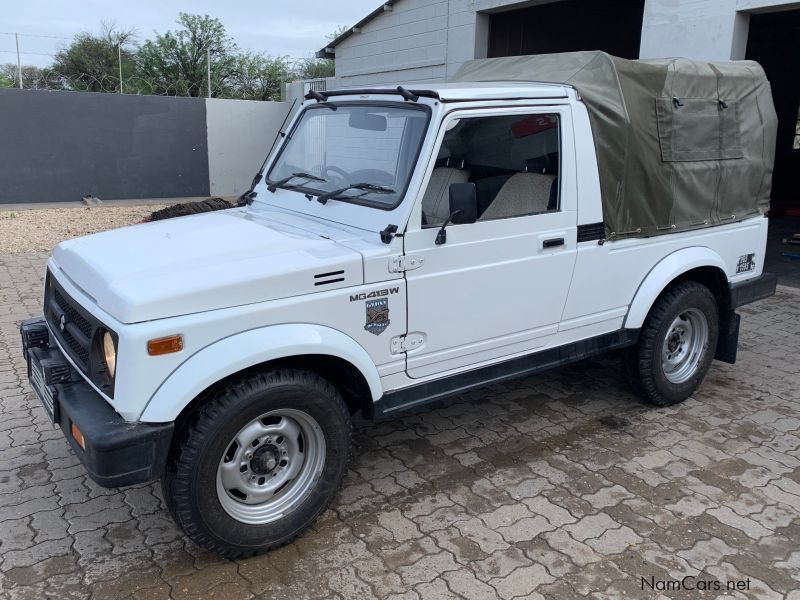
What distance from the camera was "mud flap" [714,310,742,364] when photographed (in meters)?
5.03

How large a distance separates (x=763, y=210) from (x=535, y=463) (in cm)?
281

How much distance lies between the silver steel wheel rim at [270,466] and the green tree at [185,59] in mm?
28370

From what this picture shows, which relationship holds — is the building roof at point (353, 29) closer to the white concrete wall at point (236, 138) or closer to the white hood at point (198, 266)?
the white concrete wall at point (236, 138)

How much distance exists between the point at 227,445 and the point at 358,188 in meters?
1.48

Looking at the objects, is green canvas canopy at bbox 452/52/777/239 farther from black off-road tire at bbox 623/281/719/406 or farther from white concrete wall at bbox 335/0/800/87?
white concrete wall at bbox 335/0/800/87

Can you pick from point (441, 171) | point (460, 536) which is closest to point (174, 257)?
point (441, 171)

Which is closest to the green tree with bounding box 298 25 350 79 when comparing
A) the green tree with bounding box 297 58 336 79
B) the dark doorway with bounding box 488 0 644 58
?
the green tree with bounding box 297 58 336 79

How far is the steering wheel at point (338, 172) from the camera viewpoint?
12.2 ft

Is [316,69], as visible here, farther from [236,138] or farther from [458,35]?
[458,35]

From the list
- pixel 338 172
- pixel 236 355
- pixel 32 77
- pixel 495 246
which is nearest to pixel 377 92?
pixel 338 172

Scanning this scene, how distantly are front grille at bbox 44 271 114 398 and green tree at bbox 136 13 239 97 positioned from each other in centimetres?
2749

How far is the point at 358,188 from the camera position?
354 centimetres

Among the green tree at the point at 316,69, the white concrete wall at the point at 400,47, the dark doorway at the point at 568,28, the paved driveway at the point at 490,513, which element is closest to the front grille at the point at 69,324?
the paved driveway at the point at 490,513

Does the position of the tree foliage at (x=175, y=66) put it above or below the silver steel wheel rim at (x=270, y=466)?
above
